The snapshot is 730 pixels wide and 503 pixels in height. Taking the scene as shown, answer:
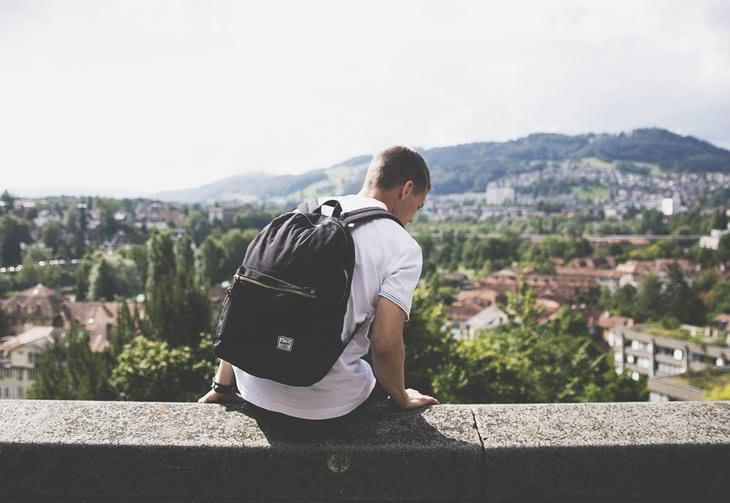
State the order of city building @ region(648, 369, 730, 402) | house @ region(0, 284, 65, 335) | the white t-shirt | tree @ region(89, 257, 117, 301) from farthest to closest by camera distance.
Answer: tree @ region(89, 257, 117, 301), house @ region(0, 284, 65, 335), city building @ region(648, 369, 730, 402), the white t-shirt

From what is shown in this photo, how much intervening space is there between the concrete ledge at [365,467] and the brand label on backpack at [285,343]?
0.27m

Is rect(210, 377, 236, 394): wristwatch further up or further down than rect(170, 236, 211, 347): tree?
further up

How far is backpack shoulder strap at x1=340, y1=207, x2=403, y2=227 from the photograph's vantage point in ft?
6.70

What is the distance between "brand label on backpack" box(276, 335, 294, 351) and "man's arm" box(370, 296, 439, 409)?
0.28 metres

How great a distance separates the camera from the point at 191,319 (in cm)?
1709

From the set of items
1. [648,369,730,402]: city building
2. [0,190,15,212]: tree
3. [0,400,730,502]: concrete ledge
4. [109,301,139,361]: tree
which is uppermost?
[0,190,15,212]: tree

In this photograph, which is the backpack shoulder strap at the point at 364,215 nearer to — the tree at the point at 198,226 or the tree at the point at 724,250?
the tree at the point at 724,250

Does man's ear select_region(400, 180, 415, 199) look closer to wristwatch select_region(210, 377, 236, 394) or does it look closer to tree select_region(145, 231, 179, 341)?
wristwatch select_region(210, 377, 236, 394)

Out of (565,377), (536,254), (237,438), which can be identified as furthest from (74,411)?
(536,254)

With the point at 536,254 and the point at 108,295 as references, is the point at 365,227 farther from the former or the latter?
the point at 536,254

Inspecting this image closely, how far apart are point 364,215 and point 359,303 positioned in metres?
0.27

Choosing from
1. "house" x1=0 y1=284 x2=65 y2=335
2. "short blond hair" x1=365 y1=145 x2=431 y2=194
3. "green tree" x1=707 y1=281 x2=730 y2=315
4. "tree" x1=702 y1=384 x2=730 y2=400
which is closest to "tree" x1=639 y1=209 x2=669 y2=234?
"green tree" x1=707 y1=281 x2=730 y2=315

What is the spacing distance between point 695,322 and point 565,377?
171 ft

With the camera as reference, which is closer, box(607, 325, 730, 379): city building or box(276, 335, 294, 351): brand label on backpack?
box(276, 335, 294, 351): brand label on backpack
